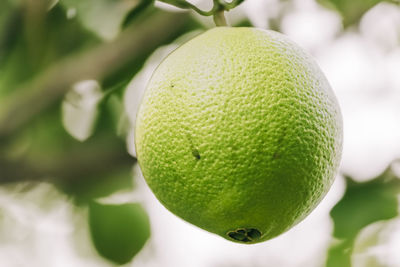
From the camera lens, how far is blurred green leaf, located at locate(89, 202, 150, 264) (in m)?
2.88

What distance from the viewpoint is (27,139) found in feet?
9.36

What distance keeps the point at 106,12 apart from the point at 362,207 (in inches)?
59.2

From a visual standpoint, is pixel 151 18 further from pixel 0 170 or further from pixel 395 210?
pixel 395 210

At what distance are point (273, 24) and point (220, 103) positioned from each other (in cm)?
164

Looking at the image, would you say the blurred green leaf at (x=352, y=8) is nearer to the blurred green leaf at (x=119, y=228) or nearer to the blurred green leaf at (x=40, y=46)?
the blurred green leaf at (x=40, y=46)

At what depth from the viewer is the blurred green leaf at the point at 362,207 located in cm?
282

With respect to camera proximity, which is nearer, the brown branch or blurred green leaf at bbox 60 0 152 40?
blurred green leaf at bbox 60 0 152 40

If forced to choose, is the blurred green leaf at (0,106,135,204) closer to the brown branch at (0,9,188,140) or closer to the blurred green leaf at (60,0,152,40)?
the brown branch at (0,9,188,140)

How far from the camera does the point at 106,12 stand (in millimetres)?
2348

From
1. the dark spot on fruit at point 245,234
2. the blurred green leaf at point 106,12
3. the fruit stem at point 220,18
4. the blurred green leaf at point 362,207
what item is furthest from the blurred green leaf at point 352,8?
the dark spot on fruit at point 245,234

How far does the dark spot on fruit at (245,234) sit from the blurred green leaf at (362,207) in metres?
1.29

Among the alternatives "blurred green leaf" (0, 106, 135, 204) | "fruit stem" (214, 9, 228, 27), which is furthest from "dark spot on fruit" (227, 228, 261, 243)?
"blurred green leaf" (0, 106, 135, 204)

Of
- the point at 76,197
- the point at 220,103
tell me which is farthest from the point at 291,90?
the point at 76,197

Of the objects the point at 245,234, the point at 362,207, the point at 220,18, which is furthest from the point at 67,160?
the point at 362,207
